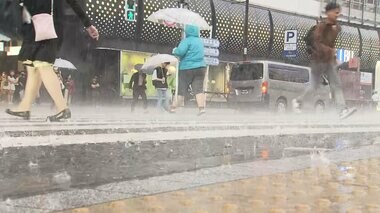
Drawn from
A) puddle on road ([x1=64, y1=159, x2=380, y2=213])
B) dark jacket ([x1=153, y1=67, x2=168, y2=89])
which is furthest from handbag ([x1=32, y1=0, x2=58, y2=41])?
dark jacket ([x1=153, y1=67, x2=168, y2=89])

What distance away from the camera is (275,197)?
3.88 m

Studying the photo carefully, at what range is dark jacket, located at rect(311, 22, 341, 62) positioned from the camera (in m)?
9.36

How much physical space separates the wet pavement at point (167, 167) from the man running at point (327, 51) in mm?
1773

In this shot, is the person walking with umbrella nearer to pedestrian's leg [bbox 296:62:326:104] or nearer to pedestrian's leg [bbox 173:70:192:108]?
pedestrian's leg [bbox 173:70:192:108]

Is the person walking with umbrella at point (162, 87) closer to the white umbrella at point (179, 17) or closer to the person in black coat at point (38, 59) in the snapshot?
the white umbrella at point (179, 17)

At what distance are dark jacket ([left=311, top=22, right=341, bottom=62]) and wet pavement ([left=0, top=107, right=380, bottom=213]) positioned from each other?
5.69 ft

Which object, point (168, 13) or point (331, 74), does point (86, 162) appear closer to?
point (331, 74)

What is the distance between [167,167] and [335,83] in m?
5.79

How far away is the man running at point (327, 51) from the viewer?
9344mm

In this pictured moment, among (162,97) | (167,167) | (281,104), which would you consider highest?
(162,97)

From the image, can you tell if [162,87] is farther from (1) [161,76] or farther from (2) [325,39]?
(2) [325,39]

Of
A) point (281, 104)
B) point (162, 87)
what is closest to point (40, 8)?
point (162, 87)

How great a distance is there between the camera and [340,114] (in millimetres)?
10891

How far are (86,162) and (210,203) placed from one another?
6.08 ft
